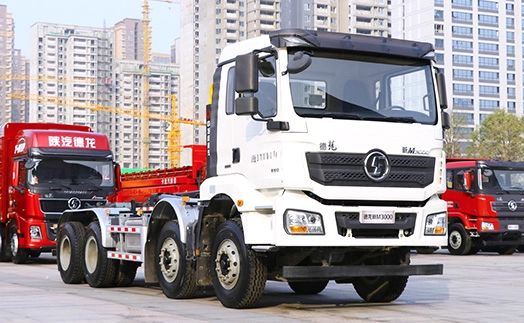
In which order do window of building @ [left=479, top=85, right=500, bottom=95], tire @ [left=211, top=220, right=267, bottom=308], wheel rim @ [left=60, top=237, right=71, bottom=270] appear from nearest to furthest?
1. tire @ [left=211, top=220, right=267, bottom=308]
2. wheel rim @ [left=60, top=237, right=71, bottom=270]
3. window of building @ [left=479, top=85, right=500, bottom=95]

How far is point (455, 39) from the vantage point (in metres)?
125

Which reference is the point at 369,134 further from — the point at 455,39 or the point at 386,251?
the point at 455,39

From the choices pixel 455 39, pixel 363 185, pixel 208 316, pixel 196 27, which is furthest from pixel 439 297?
pixel 196 27

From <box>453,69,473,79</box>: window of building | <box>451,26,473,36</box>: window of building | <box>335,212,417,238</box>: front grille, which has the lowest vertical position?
<box>335,212,417,238</box>: front grille

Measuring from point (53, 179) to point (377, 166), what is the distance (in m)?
11.1

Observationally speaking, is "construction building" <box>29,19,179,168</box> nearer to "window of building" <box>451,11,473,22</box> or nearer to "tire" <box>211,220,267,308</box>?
"window of building" <box>451,11,473,22</box>

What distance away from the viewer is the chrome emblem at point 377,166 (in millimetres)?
9484

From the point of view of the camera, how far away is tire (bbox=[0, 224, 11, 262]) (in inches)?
816

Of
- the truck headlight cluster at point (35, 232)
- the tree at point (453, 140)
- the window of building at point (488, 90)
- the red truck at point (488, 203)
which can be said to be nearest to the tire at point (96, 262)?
the truck headlight cluster at point (35, 232)

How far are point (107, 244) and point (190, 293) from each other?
8.30 feet

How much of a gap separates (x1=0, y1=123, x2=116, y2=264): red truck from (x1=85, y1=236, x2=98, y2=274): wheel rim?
5.10m

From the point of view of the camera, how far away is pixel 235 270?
9781mm

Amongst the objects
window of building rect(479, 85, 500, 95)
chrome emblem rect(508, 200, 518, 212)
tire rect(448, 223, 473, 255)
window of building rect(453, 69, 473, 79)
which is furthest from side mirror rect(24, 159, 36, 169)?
window of building rect(479, 85, 500, 95)

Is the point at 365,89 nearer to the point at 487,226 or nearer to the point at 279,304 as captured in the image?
the point at 279,304
